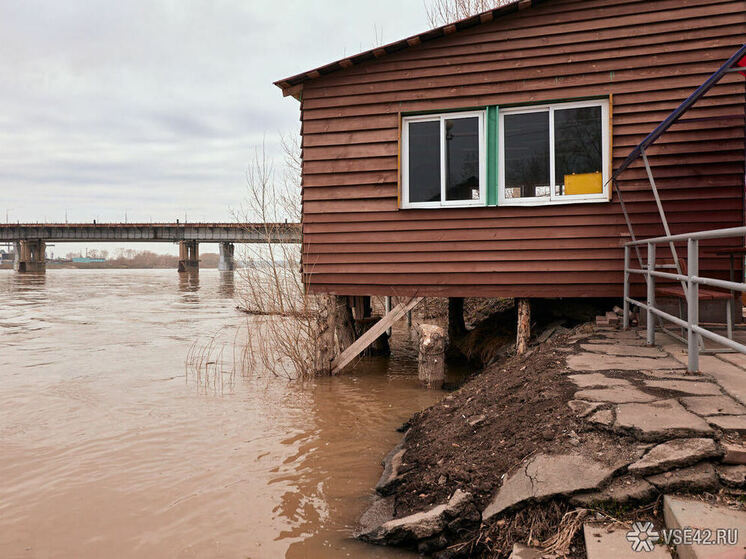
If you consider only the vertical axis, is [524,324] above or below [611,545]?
above

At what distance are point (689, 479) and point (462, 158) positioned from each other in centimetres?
565

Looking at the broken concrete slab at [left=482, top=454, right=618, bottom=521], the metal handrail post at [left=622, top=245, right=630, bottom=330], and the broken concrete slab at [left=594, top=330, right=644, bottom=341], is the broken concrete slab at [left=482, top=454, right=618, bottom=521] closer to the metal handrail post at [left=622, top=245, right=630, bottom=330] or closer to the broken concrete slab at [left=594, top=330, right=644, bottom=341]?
the broken concrete slab at [left=594, top=330, right=644, bottom=341]

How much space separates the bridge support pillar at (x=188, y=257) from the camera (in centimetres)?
5411

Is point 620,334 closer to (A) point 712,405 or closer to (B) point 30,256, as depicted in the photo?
(A) point 712,405

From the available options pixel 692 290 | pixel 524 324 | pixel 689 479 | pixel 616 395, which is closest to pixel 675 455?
pixel 689 479

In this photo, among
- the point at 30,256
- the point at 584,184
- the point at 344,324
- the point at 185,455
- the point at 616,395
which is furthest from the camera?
the point at 30,256

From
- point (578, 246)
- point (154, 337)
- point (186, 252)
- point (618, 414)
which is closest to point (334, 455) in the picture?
A: point (618, 414)

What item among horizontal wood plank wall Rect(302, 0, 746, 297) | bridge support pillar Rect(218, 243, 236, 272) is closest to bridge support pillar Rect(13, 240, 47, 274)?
bridge support pillar Rect(218, 243, 236, 272)

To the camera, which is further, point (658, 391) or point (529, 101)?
point (529, 101)

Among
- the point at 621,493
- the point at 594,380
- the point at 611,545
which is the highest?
the point at 594,380

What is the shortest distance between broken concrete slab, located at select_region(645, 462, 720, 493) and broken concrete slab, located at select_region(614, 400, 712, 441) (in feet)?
0.80

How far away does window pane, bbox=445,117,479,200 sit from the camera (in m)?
7.64

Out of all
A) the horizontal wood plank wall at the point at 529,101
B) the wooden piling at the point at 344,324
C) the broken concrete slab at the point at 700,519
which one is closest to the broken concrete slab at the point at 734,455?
the broken concrete slab at the point at 700,519

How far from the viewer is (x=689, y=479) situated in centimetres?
267
